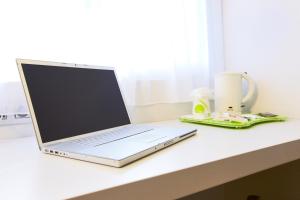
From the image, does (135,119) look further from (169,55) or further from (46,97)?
(46,97)

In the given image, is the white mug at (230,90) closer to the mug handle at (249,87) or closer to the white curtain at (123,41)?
the mug handle at (249,87)

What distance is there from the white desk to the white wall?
1.20ft

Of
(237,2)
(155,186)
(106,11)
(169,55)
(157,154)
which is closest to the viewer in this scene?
(155,186)

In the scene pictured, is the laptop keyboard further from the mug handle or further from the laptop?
the mug handle

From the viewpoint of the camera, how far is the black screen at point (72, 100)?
592mm

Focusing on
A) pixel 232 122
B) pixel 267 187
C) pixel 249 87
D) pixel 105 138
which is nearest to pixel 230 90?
pixel 249 87

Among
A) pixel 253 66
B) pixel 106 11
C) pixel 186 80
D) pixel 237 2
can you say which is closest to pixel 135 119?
pixel 186 80

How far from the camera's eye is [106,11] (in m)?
0.91

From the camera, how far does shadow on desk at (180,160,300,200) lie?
92 centimetres

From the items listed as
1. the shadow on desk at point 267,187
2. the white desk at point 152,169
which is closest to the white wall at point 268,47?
the shadow on desk at point 267,187

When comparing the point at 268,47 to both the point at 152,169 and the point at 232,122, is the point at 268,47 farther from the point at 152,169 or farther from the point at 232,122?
the point at 152,169

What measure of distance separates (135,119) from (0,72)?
478 millimetres

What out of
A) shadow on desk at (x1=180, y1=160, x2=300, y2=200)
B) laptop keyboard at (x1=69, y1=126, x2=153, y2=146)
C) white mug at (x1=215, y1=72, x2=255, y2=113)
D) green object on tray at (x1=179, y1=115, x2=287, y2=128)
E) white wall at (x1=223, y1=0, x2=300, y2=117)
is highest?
white wall at (x1=223, y1=0, x2=300, y2=117)

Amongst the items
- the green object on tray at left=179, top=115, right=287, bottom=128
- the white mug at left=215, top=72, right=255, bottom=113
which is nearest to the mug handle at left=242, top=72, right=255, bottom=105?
the white mug at left=215, top=72, right=255, bottom=113
